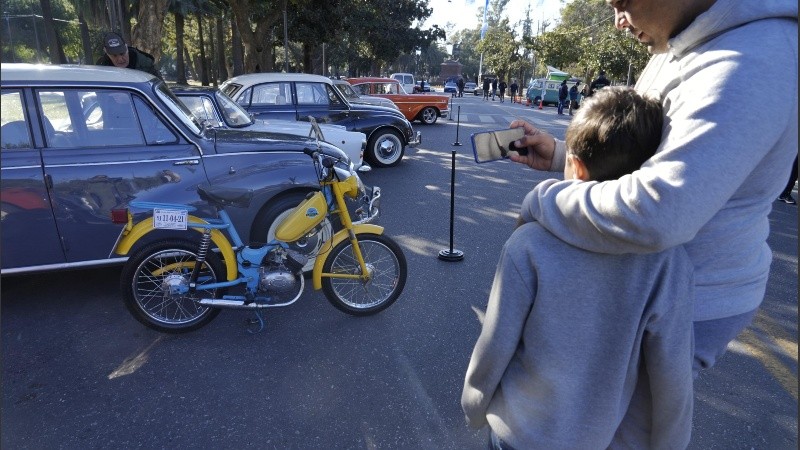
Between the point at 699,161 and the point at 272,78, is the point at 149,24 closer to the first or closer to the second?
the point at 272,78

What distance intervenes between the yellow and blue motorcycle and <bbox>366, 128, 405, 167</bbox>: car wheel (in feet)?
20.6

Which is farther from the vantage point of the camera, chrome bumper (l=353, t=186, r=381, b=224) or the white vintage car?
the white vintage car

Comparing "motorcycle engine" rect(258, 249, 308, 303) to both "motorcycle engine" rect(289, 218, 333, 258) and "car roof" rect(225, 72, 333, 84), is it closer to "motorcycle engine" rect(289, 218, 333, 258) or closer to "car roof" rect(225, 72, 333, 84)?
Result: "motorcycle engine" rect(289, 218, 333, 258)

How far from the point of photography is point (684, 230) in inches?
40.4

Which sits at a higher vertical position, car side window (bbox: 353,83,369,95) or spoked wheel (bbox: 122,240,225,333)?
car side window (bbox: 353,83,369,95)

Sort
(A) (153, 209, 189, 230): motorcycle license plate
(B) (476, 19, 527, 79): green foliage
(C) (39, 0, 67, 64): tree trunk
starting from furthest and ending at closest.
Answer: (B) (476, 19, 527, 79): green foliage < (C) (39, 0, 67, 64): tree trunk < (A) (153, 209, 189, 230): motorcycle license plate

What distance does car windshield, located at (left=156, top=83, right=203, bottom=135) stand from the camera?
14.1 feet

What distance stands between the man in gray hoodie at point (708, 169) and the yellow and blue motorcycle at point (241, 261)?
274cm

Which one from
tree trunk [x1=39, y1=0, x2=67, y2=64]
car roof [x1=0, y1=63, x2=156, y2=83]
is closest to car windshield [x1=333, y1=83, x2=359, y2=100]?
car roof [x1=0, y1=63, x2=156, y2=83]

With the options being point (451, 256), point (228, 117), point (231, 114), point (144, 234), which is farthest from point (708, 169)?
point (231, 114)

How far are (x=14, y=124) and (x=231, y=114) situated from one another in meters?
3.25

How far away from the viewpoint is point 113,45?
6.02 m

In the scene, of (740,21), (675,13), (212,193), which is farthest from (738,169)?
(212,193)

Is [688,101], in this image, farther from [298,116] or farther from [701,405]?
[298,116]
